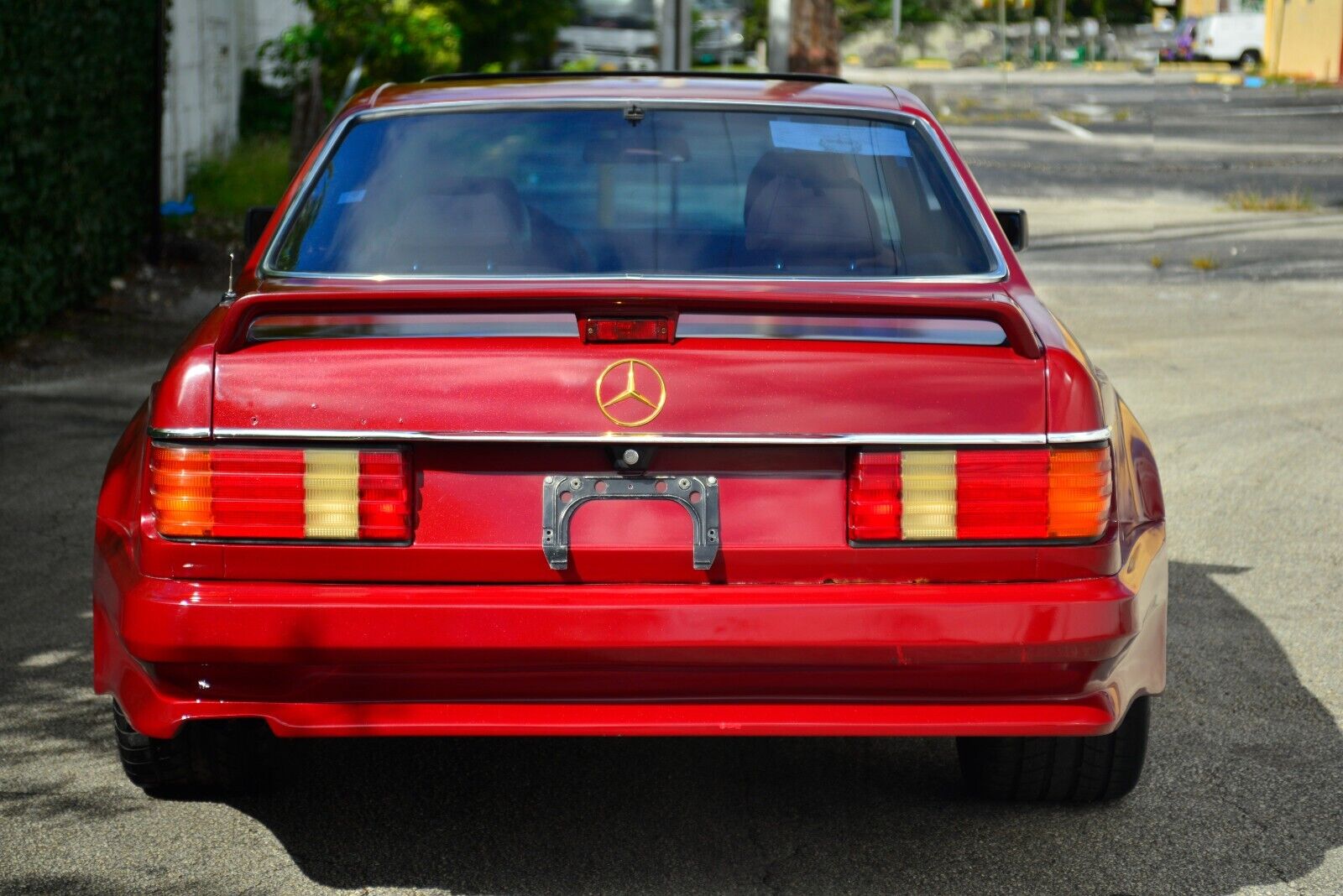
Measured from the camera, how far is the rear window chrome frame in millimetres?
3762

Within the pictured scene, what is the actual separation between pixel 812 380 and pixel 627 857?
1.15 metres

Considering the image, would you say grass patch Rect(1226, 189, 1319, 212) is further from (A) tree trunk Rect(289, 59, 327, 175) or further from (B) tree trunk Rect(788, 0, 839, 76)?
(A) tree trunk Rect(289, 59, 327, 175)

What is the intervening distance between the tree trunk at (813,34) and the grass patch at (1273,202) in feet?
14.9

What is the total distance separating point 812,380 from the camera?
3.25m

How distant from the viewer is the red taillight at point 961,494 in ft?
10.7

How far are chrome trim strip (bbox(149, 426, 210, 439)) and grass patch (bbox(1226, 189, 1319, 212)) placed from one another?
1716cm

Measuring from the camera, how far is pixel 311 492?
10.7 ft

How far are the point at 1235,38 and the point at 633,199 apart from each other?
192 ft

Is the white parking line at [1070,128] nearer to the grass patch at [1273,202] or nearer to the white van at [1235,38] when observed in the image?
the grass patch at [1273,202]

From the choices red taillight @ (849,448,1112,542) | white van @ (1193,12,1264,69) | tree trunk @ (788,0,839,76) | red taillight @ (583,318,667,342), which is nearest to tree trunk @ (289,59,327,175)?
tree trunk @ (788,0,839,76)

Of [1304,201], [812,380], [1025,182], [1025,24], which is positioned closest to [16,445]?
[812,380]

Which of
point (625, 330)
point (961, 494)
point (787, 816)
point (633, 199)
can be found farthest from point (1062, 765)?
point (633, 199)

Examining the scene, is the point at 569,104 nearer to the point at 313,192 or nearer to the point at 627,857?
the point at 313,192

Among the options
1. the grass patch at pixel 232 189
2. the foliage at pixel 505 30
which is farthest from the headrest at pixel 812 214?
the foliage at pixel 505 30
